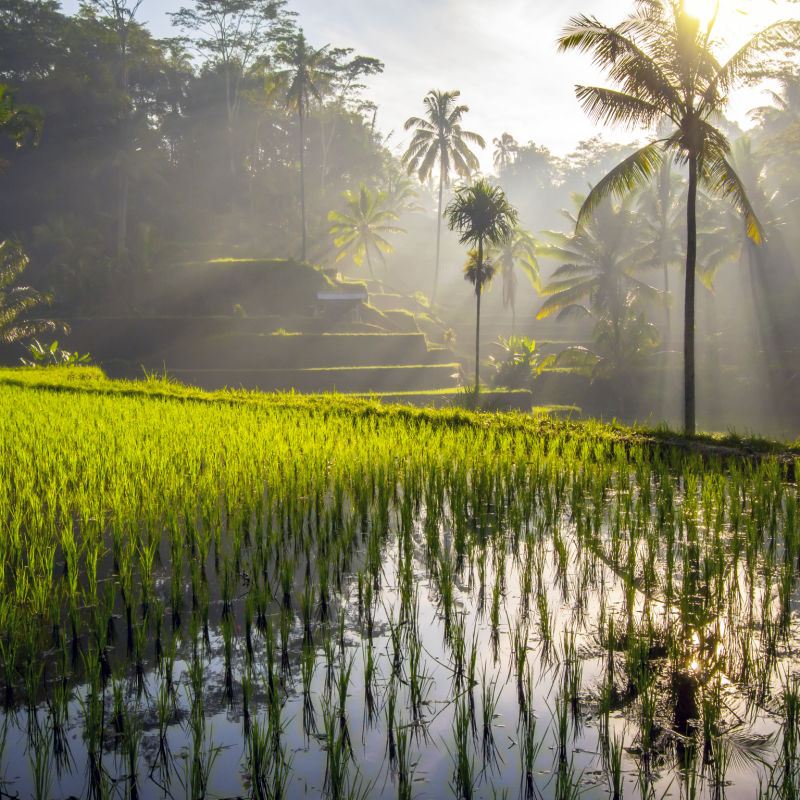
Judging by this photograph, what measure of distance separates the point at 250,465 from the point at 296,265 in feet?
74.1

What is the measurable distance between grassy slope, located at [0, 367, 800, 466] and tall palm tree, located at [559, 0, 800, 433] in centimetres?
186

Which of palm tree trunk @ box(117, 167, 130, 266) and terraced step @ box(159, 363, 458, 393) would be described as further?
palm tree trunk @ box(117, 167, 130, 266)

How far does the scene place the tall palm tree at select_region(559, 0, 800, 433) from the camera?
10.4 metres

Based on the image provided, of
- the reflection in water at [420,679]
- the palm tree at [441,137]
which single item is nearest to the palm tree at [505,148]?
the palm tree at [441,137]

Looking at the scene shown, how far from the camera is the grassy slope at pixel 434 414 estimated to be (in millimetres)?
7848

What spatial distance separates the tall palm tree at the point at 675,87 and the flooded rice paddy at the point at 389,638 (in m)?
5.67

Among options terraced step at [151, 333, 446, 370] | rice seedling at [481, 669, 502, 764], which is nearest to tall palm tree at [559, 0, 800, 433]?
rice seedling at [481, 669, 502, 764]

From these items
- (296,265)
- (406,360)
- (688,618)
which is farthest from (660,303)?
(688,618)

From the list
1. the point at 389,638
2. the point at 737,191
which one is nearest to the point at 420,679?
the point at 389,638

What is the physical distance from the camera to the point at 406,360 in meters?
24.2

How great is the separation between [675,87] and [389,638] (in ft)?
33.4

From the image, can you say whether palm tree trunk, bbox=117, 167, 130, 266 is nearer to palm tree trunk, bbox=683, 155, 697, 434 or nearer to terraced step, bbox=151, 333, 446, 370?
terraced step, bbox=151, 333, 446, 370

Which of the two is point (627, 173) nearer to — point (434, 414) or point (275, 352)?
point (434, 414)

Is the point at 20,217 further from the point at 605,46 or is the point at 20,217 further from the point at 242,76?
the point at 605,46
